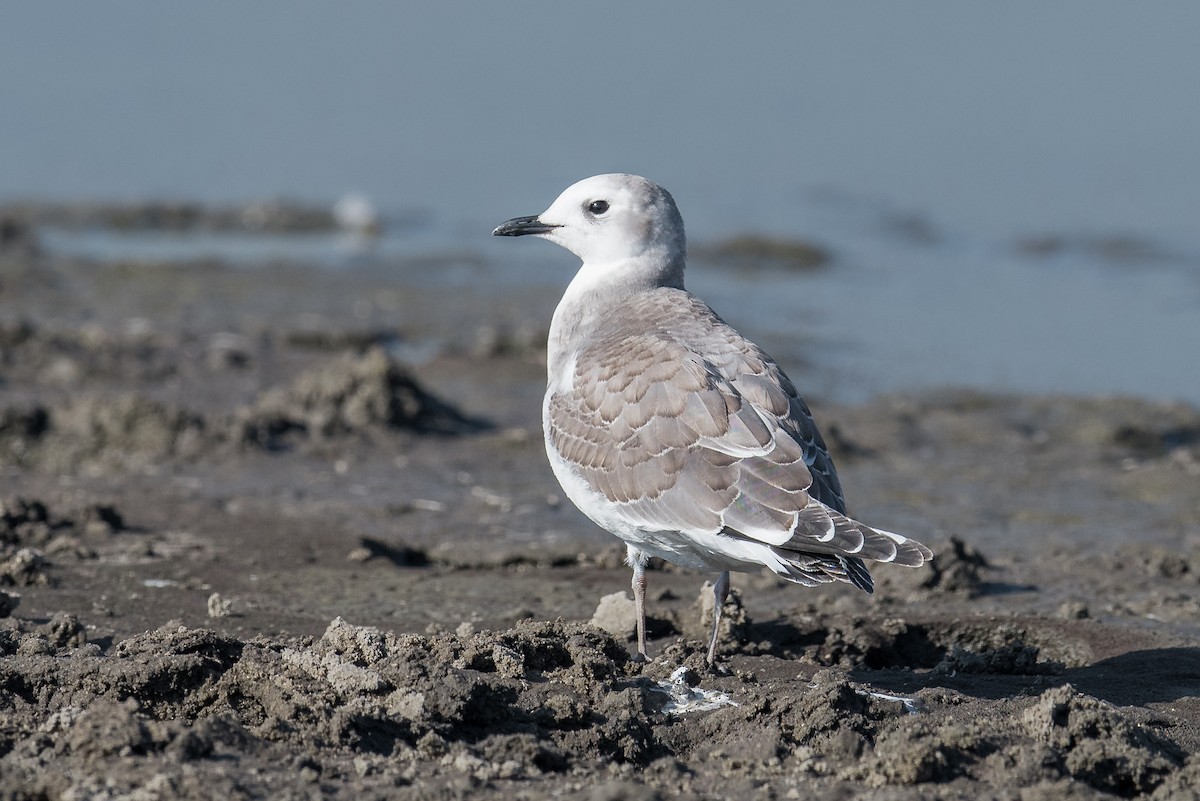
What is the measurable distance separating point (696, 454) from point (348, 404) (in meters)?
4.71

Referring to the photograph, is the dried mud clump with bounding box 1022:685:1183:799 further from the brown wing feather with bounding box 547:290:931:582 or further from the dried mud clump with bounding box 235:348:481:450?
the dried mud clump with bounding box 235:348:481:450

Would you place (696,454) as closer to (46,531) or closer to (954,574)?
(954,574)

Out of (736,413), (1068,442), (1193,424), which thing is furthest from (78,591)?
(1193,424)

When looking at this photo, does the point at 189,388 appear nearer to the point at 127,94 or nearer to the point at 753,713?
the point at 753,713

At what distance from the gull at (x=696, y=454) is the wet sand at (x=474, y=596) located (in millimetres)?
442

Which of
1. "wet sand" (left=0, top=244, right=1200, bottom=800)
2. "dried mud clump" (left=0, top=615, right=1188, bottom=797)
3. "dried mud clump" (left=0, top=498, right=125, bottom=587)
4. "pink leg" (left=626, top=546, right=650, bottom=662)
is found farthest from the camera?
"dried mud clump" (left=0, top=498, right=125, bottom=587)

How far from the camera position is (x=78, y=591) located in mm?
6926

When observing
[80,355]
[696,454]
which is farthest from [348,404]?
[696,454]

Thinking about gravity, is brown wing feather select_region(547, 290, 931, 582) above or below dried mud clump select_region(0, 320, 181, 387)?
above

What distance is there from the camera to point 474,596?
7383mm

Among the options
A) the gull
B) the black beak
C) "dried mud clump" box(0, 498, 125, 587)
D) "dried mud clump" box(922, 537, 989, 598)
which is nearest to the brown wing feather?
the gull

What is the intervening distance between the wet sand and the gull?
442 mm

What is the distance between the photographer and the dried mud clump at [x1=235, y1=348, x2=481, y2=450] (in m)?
9.91

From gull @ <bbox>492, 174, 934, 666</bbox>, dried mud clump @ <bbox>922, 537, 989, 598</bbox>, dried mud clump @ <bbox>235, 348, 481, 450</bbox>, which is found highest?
gull @ <bbox>492, 174, 934, 666</bbox>
